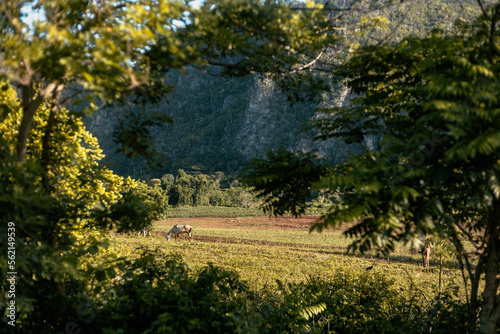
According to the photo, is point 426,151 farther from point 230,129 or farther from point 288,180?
point 230,129

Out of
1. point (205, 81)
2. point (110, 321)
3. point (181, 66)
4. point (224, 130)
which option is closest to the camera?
point (181, 66)

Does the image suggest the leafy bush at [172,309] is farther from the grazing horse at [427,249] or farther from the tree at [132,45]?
the grazing horse at [427,249]

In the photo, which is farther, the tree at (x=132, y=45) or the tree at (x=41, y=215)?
the tree at (x=41, y=215)

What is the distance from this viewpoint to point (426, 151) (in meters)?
3.51

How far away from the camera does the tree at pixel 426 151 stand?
2.95m

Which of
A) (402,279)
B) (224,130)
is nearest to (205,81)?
(224,130)

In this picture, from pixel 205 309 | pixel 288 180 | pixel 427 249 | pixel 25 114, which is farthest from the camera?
pixel 427 249

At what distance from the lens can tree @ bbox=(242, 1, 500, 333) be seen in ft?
9.68

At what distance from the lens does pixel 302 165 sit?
4730mm

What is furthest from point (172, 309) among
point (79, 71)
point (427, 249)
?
point (427, 249)

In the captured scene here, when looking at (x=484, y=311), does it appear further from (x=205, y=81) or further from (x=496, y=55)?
(x=205, y=81)

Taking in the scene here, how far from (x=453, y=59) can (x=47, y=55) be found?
4.23 metres

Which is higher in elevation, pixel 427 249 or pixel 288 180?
pixel 288 180

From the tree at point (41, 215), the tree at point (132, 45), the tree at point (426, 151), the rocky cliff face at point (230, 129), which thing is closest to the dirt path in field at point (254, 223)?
the tree at point (426, 151)
